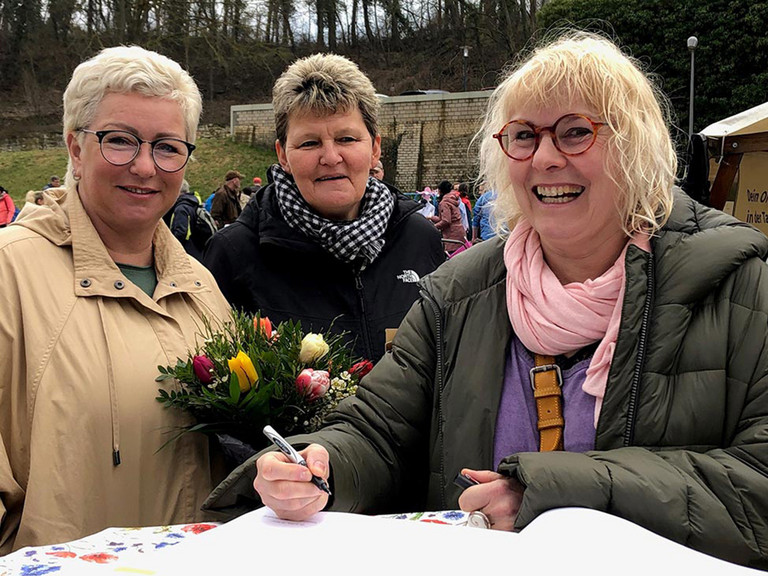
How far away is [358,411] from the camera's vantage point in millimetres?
1761

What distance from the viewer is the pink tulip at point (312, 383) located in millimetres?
1912

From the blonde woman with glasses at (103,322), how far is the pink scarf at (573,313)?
0.96m

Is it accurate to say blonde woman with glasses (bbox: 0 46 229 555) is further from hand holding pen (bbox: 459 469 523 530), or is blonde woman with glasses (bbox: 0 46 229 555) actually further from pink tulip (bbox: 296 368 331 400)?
hand holding pen (bbox: 459 469 523 530)

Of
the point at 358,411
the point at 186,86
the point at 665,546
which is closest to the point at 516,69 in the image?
the point at 358,411

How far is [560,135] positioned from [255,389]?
35.1 inches

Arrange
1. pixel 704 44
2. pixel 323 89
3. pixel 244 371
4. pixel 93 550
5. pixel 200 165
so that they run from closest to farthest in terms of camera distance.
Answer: pixel 93 550
pixel 244 371
pixel 323 89
pixel 704 44
pixel 200 165

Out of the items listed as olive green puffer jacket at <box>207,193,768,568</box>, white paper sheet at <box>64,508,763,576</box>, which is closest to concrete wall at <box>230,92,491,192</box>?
olive green puffer jacket at <box>207,193,768,568</box>

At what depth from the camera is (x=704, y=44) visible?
26.6 meters

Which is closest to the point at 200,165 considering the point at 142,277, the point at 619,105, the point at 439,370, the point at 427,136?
the point at 427,136

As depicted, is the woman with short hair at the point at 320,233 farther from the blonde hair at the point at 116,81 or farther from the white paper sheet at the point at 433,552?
the white paper sheet at the point at 433,552

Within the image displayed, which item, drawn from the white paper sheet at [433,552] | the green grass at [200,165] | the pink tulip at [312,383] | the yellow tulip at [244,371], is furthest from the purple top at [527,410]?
the green grass at [200,165]

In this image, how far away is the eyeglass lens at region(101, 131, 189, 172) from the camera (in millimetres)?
2174

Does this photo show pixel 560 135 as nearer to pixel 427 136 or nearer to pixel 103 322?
pixel 103 322

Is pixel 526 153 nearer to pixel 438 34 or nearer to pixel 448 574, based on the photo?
pixel 448 574
